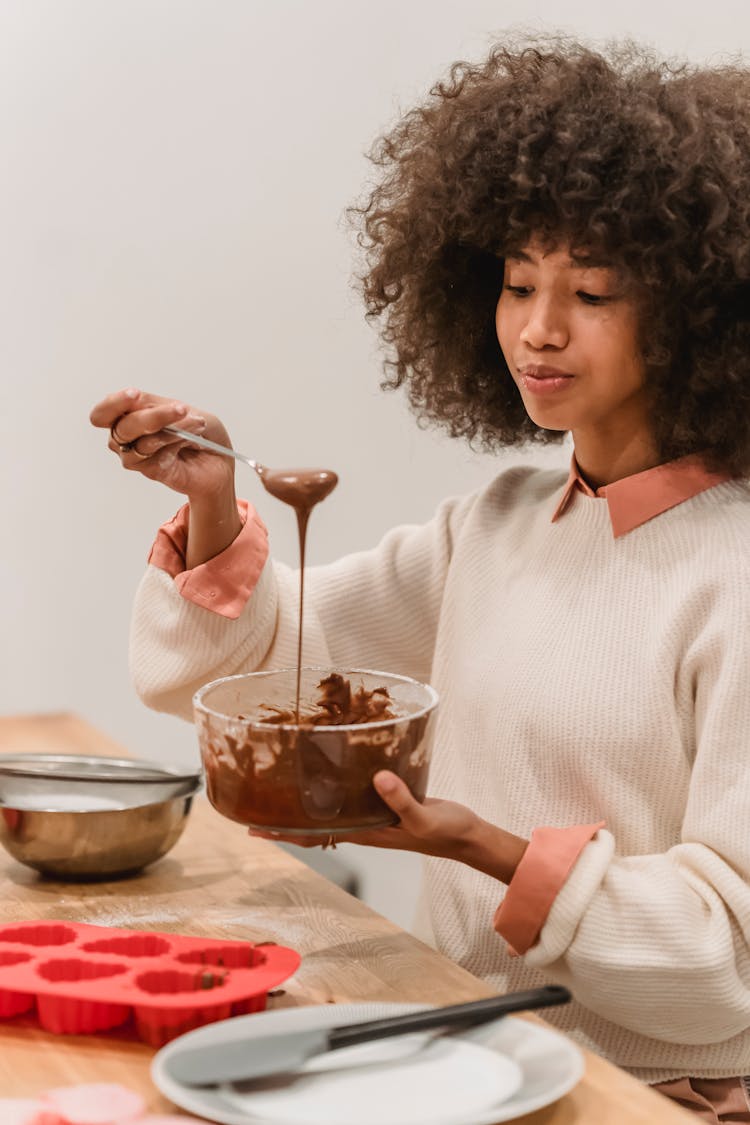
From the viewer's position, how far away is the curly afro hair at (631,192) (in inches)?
52.8

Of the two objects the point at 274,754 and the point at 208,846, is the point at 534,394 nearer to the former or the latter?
the point at 274,754

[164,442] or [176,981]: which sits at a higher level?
[164,442]

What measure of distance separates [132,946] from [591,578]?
0.60m

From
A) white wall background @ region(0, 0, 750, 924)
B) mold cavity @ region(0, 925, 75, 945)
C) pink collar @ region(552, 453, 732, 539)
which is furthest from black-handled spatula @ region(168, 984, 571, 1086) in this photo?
white wall background @ region(0, 0, 750, 924)

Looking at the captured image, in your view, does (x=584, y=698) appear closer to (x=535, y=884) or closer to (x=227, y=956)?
(x=535, y=884)

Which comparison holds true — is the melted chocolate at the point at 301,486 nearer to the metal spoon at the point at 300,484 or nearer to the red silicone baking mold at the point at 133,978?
the metal spoon at the point at 300,484

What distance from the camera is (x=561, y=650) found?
1412mm

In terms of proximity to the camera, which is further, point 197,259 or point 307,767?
point 197,259

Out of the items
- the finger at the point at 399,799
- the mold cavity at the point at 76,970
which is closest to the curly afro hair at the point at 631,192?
the finger at the point at 399,799

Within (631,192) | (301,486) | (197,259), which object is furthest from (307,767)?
(197,259)

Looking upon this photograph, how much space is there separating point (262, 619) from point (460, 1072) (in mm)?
693

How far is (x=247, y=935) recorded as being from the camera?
127 centimetres

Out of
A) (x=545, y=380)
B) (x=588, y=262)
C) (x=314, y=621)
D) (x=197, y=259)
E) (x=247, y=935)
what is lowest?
(x=247, y=935)

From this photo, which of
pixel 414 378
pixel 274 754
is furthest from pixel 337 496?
pixel 274 754
